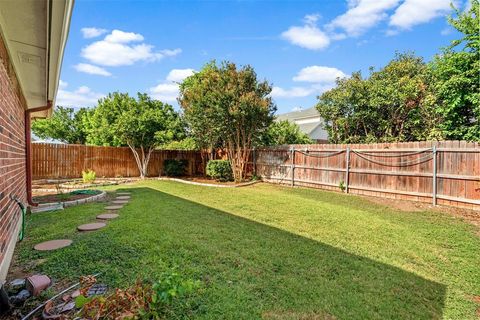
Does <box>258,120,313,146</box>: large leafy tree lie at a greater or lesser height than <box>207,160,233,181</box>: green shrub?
greater

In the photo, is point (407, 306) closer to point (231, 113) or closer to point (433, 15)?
point (231, 113)

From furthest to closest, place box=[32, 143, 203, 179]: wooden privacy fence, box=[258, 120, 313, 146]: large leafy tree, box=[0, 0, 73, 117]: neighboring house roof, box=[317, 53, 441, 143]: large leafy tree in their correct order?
1. box=[258, 120, 313, 146]: large leafy tree
2. box=[317, 53, 441, 143]: large leafy tree
3. box=[32, 143, 203, 179]: wooden privacy fence
4. box=[0, 0, 73, 117]: neighboring house roof

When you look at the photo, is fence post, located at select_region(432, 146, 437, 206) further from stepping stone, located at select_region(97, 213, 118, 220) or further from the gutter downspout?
the gutter downspout

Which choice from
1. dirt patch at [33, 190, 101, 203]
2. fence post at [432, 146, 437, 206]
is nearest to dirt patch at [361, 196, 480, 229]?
fence post at [432, 146, 437, 206]

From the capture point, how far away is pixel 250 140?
12430 mm

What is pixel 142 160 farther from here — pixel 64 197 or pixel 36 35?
pixel 36 35

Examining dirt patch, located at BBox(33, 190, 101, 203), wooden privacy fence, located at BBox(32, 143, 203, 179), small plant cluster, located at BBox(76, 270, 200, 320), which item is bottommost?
dirt patch, located at BBox(33, 190, 101, 203)

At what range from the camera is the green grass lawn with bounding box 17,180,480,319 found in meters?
2.40

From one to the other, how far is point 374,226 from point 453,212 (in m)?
2.66

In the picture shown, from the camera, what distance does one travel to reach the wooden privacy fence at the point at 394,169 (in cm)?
637

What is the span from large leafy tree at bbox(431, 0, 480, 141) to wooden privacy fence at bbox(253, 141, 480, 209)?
52.0 inches

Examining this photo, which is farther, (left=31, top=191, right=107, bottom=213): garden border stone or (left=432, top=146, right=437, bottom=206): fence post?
(left=432, top=146, right=437, bottom=206): fence post

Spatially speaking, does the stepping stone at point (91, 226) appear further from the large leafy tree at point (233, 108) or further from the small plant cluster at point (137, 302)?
the large leafy tree at point (233, 108)

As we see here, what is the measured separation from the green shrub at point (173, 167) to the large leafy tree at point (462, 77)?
11.9m
